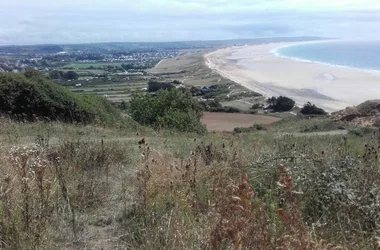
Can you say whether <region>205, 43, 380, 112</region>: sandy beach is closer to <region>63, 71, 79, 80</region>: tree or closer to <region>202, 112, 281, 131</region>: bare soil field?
<region>202, 112, 281, 131</region>: bare soil field

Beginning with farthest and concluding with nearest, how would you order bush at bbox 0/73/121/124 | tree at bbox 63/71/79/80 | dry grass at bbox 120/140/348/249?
1. tree at bbox 63/71/79/80
2. bush at bbox 0/73/121/124
3. dry grass at bbox 120/140/348/249

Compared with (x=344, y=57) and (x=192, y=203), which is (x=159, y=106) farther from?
(x=344, y=57)

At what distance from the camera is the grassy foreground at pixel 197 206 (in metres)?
3.03

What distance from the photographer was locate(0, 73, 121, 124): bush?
2148 cm

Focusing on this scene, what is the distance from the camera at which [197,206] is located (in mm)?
4289

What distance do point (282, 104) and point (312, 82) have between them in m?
14.6

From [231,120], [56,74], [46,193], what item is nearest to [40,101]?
[46,193]

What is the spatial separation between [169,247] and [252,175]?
1.94m

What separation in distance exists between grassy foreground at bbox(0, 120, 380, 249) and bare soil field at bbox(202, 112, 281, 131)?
94.3 ft

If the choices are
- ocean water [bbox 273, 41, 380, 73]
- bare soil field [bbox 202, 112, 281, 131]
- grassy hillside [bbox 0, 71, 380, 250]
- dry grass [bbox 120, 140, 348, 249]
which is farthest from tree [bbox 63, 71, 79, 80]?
dry grass [bbox 120, 140, 348, 249]

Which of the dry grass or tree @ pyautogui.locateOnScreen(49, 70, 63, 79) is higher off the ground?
the dry grass

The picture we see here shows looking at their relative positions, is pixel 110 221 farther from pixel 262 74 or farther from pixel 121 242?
pixel 262 74

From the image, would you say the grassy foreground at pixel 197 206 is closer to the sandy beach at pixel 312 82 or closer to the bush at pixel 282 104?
the sandy beach at pixel 312 82

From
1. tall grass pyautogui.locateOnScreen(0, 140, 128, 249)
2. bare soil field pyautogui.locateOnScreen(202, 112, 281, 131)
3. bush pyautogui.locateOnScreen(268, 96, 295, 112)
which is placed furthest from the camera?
bush pyautogui.locateOnScreen(268, 96, 295, 112)
